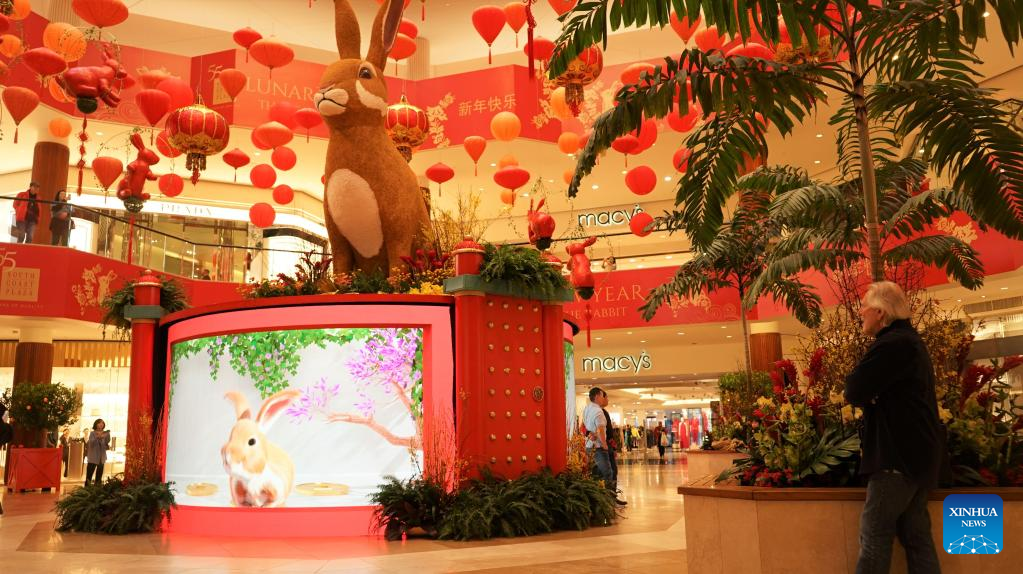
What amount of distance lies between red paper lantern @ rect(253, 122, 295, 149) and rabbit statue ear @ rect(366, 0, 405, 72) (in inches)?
188

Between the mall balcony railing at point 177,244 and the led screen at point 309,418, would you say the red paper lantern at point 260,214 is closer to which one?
the mall balcony railing at point 177,244

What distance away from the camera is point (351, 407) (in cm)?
721

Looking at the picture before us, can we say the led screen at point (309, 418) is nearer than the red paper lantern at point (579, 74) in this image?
Yes

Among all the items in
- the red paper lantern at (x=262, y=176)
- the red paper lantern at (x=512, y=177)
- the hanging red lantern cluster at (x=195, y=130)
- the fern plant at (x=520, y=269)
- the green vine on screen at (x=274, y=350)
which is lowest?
the green vine on screen at (x=274, y=350)

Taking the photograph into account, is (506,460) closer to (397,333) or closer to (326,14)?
(397,333)

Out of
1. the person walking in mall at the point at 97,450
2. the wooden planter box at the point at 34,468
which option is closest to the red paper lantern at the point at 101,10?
the person walking in mall at the point at 97,450

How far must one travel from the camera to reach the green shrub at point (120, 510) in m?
7.43

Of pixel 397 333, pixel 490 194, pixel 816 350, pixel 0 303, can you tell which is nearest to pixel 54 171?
pixel 0 303

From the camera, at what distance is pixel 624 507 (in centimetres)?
920

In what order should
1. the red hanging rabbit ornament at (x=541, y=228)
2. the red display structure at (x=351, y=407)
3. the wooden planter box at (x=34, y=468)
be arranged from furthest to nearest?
the wooden planter box at (x=34, y=468) → the red hanging rabbit ornament at (x=541, y=228) → the red display structure at (x=351, y=407)

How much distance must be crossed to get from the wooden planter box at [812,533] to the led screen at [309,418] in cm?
372

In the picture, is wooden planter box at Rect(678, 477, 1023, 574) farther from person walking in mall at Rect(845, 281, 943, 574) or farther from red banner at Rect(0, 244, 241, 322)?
red banner at Rect(0, 244, 241, 322)

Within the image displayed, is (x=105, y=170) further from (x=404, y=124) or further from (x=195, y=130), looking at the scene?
(x=404, y=124)

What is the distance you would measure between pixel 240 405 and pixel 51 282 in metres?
9.35
